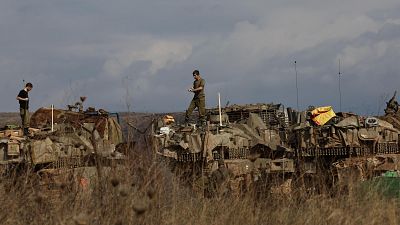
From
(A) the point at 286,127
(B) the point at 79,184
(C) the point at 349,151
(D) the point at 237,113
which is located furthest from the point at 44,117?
(B) the point at 79,184

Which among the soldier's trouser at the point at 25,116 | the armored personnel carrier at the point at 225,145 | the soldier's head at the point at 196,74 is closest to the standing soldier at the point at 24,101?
the soldier's trouser at the point at 25,116

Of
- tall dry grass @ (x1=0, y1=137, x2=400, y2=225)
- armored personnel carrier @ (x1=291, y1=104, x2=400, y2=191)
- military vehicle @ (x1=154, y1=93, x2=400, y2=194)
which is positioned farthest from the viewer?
armored personnel carrier @ (x1=291, y1=104, x2=400, y2=191)

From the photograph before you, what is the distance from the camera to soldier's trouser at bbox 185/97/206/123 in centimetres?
1634

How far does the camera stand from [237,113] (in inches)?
695

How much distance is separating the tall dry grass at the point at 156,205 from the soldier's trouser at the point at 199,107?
30.8 ft

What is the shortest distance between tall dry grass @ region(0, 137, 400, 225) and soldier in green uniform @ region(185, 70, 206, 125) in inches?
371

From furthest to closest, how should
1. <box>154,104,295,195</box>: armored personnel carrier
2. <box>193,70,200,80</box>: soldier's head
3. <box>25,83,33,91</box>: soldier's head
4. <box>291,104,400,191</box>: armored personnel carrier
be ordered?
<box>193,70,200,80</box>: soldier's head < <box>25,83,33,91</box>: soldier's head < <box>291,104,400,191</box>: armored personnel carrier < <box>154,104,295,195</box>: armored personnel carrier

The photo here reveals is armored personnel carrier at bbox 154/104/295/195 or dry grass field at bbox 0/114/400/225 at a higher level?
armored personnel carrier at bbox 154/104/295/195

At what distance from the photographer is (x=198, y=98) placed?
1655cm

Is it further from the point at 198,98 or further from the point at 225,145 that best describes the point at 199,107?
the point at 225,145

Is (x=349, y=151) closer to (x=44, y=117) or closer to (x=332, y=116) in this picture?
(x=332, y=116)

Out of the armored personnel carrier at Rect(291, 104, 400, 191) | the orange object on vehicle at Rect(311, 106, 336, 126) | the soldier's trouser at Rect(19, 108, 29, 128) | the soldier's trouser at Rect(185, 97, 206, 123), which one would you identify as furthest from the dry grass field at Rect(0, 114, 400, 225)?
the soldier's trouser at Rect(185, 97, 206, 123)

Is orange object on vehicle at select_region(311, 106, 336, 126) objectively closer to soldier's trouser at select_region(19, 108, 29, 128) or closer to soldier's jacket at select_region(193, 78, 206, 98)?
soldier's jacket at select_region(193, 78, 206, 98)

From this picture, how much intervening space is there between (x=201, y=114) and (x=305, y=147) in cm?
335
